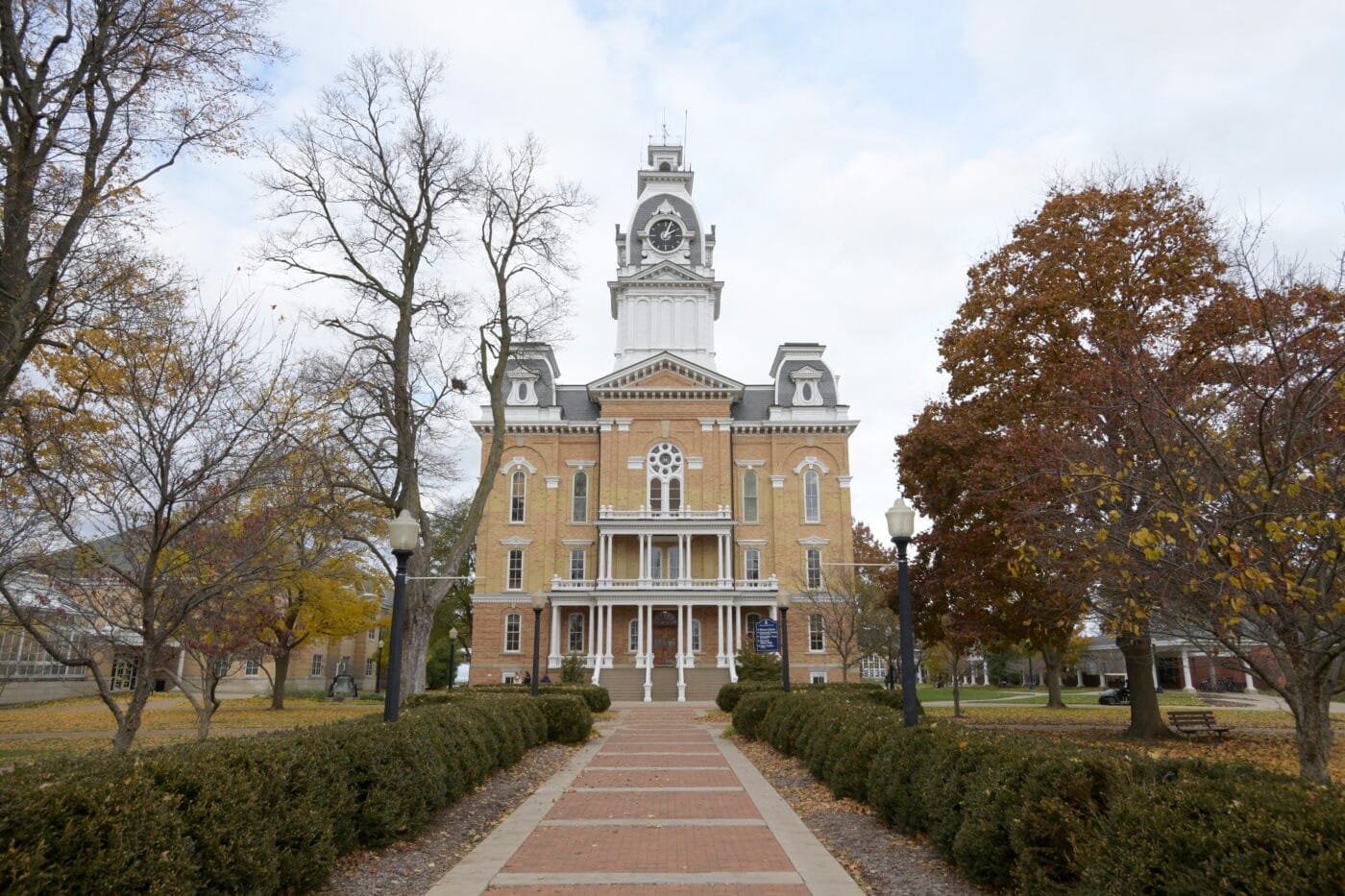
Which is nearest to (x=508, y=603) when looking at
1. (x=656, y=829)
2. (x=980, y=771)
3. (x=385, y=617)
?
(x=385, y=617)

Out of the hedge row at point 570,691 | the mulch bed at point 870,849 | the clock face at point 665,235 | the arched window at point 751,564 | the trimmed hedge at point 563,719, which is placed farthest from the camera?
the clock face at point 665,235

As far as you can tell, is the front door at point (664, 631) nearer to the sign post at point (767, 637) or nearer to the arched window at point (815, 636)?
the arched window at point (815, 636)

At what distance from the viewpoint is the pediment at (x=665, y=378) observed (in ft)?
148

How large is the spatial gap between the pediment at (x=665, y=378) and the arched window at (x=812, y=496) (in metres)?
5.93

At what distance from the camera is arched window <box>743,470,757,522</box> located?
45.6 m

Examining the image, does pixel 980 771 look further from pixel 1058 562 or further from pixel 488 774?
pixel 488 774

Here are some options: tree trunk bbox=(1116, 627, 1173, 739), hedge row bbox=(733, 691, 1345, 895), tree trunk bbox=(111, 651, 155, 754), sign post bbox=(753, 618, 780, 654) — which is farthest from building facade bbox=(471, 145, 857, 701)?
hedge row bbox=(733, 691, 1345, 895)

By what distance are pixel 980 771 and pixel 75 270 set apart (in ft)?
39.0

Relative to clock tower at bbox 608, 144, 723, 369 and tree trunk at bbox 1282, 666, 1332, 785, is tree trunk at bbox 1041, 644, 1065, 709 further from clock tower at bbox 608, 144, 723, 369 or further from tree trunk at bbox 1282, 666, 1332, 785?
tree trunk at bbox 1282, 666, 1332, 785

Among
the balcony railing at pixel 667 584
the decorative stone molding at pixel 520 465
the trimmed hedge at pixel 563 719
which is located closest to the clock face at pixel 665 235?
the decorative stone molding at pixel 520 465

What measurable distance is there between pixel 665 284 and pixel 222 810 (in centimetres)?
4463

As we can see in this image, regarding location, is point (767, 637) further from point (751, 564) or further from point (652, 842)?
point (652, 842)

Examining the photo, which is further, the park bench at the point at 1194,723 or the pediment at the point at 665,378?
the pediment at the point at 665,378

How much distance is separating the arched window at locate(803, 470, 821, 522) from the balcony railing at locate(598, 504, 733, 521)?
4.17 m
